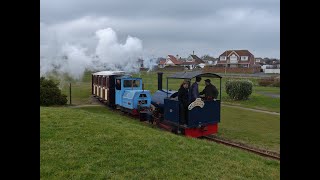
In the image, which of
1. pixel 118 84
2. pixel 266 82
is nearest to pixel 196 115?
pixel 118 84

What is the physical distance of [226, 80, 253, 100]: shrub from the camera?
25516mm

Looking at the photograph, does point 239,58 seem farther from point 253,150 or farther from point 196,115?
point 253,150

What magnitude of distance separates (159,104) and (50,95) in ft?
34.4

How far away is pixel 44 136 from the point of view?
8.77 metres

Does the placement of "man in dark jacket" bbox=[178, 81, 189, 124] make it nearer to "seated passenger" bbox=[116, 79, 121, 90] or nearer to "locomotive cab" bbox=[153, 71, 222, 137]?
"locomotive cab" bbox=[153, 71, 222, 137]

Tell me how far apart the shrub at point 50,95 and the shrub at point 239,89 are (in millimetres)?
13148

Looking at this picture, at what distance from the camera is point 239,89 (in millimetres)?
25703

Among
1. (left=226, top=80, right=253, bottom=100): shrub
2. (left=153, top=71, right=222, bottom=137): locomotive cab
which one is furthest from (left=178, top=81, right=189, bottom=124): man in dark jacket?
(left=226, top=80, right=253, bottom=100): shrub
